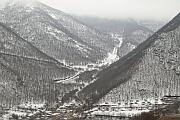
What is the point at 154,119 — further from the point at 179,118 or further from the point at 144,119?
the point at 179,118

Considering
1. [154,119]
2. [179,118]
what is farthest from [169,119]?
[154,119]

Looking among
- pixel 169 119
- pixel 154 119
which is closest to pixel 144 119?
pixel 154 119

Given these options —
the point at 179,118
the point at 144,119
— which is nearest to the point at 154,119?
the point at 144,119

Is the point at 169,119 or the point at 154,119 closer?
the point at 169,119

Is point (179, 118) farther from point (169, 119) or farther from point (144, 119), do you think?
point (144, 119)

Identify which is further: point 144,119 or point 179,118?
point 144,119

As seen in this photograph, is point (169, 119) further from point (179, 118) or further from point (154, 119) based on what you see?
point (154, 119)

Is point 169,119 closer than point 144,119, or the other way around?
point 169,119
